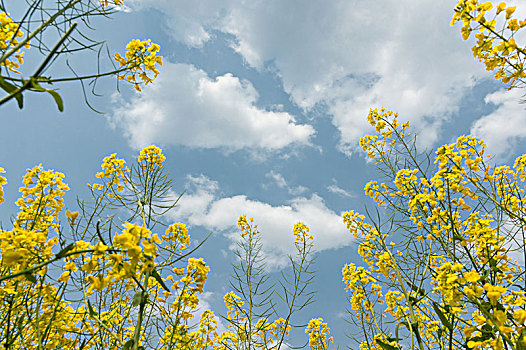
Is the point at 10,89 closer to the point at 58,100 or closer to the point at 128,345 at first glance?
the point at 58,100

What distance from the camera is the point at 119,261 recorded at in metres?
1.01

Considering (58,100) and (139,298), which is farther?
(139,298)

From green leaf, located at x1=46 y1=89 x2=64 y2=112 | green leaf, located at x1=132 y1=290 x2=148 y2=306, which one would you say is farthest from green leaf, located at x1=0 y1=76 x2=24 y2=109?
green leaf, located at x1=132 y1=290 x2=148 y2=306

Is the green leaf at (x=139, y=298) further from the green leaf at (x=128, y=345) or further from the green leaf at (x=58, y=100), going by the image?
the green leaf at (x=58, y=100)

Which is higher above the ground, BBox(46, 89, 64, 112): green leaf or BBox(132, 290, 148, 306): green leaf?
BBox(46, 89, 64, 112): green leaf

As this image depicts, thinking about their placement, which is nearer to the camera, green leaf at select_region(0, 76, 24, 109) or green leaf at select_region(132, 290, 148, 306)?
green leaf at select_region(0, 76, 24, 109)

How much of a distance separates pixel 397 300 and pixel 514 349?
2021mm

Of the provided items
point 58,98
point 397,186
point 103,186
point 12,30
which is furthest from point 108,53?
point 397,186

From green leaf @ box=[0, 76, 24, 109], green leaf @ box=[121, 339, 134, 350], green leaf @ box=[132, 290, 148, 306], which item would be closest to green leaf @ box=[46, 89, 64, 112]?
green leaf @ box=[0, 76, 24, 109]

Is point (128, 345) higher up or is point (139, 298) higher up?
point (139, 298)

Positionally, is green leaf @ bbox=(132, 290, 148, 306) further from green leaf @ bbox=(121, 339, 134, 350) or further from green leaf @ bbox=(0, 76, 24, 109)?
green leaf @ bbox=(0, 76, 24, 109)

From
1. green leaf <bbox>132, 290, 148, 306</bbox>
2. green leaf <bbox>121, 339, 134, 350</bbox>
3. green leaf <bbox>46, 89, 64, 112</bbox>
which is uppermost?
green leaf <bbox>46, 89, 64, 112</bbox>

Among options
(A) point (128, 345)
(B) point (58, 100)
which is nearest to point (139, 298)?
(A) point (128, 345)

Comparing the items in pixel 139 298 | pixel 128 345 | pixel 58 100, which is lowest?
pixel 128 345
